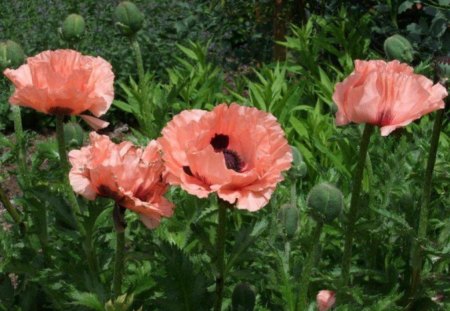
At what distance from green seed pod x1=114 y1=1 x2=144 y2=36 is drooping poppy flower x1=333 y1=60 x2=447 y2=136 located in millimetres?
852

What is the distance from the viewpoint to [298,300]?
1.38m

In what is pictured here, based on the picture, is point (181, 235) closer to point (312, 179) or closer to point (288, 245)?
point (288, 245)

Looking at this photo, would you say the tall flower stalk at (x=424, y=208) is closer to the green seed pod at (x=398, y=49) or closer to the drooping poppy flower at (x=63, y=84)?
the green seed pod at (x=398, y=49)

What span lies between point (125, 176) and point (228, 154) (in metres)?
0.15

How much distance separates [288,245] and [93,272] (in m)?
0.35

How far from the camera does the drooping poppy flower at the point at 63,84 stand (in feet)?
4.01

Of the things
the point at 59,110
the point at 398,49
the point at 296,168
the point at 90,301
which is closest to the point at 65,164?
the point at 59,110

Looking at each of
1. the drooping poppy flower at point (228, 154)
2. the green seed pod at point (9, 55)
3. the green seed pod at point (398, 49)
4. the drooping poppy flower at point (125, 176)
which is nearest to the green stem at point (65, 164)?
the drooping poppy flower at point (125, 176)

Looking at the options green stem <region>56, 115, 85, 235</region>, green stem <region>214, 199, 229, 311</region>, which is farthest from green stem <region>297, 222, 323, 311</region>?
green stem <region>56, 115, 85, 235</region>

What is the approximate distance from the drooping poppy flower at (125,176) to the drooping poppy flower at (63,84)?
13 cm

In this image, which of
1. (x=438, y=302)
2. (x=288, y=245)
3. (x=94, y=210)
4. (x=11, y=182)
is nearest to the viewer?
(x=94, y=210)

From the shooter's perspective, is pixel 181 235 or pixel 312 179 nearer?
pixel 181 235

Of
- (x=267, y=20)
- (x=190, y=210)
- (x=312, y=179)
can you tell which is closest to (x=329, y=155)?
(x=312, y=179)

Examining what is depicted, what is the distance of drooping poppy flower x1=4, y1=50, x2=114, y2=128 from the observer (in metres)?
1.22
